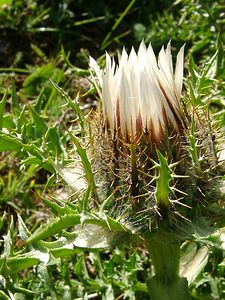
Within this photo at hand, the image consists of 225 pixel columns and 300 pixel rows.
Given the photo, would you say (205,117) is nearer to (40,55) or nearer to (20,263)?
(20,263)

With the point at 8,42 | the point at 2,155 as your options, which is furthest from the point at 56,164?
the point at 8,42

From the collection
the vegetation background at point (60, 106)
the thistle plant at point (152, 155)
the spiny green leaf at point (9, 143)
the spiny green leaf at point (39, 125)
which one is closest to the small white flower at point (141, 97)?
the thistle plant at point (152, 155)

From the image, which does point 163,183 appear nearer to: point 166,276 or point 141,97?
point 141,97

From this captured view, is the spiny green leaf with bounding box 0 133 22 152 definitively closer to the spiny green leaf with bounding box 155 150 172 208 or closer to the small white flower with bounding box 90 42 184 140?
the small white flower with bounding box 90 42 184 140

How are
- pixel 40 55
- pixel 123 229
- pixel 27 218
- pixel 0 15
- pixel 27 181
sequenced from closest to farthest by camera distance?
pixel 123 229 → pixel 27 218 → pixel 27 181 → pixel 40 55 → pixel 0 15

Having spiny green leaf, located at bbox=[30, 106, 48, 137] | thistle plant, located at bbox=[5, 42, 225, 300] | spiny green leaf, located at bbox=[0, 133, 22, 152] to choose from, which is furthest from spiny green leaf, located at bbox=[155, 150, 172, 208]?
spiny green leaf, located at bbox=[30, 106, 48, 137]

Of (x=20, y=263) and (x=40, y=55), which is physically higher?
(x=40, y=55)
